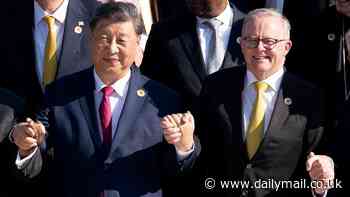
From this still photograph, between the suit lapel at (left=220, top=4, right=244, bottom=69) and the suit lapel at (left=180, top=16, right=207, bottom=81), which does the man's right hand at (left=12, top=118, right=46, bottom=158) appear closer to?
the suit lapel at (left=180, top=16, right=207, bottom=81)

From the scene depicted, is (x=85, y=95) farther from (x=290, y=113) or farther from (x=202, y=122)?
(x=290, y=113)

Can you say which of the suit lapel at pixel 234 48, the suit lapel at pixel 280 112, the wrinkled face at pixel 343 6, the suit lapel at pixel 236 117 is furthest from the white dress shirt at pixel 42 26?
the wrinkled face at pixel 343 6

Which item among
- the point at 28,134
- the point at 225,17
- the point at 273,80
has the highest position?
the point at 225,17

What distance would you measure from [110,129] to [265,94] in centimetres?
95

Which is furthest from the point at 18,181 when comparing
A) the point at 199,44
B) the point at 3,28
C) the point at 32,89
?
the point at 199,44

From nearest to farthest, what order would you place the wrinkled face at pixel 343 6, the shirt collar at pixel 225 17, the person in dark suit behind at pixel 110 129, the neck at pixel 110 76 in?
the person in dark suit behind at pixel 110 129
the neck at pixel 110 76
the wrinkled face at pixel 343 6
the shirt collar at pixel 225 17

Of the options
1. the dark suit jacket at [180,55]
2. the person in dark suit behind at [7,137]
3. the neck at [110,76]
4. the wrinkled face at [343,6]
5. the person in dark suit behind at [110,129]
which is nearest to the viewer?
the person in dark suit behind at [110,129]

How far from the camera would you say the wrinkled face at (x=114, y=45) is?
207 inches

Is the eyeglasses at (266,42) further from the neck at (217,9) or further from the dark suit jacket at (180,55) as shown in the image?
the neck at (217,9)

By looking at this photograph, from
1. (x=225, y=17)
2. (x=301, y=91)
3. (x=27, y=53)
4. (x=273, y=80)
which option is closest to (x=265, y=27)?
(x=273, y=80)

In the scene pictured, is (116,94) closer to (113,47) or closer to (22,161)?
(113,47)

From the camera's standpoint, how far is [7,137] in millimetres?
5469

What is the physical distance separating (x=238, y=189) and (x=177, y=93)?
69 cm

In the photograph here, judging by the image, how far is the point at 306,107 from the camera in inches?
211
